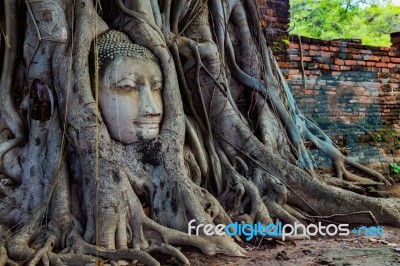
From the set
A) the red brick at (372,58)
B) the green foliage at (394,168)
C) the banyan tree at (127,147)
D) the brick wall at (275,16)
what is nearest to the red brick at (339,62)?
the red brick at (372,58)

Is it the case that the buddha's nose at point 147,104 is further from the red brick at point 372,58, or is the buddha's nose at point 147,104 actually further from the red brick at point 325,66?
the red brick at point 372,58

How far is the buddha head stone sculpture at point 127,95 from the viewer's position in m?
3.30

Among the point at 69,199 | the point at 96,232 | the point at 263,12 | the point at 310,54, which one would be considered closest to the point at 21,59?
the point at 69,199

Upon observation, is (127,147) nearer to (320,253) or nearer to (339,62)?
(320,253)

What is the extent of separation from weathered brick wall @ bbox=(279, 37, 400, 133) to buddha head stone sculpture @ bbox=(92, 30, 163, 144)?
8.92 feet

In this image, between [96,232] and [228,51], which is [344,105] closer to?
[228,51]

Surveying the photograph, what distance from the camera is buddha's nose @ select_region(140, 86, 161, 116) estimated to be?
3.32m

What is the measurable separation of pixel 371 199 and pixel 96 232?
7.35ft

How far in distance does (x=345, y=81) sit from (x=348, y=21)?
1148 cm

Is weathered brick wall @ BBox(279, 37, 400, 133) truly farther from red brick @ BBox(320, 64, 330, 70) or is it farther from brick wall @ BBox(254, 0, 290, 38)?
brick wall @ BBox(254, 0, 290, 38)

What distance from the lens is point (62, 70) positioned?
3301 millimetres

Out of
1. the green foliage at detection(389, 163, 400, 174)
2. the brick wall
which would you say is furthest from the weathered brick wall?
the green foliage at detection(389, 163, 400, 174)

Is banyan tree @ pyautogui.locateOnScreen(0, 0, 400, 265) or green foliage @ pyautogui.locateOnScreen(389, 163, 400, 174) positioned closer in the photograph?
banyan tree @ pyautogui.locateOnScreen(0, 0, 400, 265)

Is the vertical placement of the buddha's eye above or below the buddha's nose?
above
